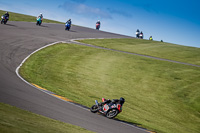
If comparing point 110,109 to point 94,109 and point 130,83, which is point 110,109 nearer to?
point 94,109

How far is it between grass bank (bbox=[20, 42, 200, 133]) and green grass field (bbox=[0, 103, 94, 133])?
5.20 m

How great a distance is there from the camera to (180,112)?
660 inches

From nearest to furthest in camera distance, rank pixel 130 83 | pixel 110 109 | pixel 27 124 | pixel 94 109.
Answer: pixel 27 124, pixel 110 109, pixel 94 109, pixel 130 83

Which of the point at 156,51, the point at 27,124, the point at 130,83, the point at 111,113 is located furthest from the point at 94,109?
the point at 156,51

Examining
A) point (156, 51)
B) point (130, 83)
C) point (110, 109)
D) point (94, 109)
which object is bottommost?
point (94, 109)

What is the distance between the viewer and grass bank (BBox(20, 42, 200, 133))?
14.8 metres

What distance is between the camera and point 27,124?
6719 mm

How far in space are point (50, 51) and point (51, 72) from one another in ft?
23.4

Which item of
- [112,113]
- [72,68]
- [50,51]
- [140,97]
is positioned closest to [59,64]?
[72,68]

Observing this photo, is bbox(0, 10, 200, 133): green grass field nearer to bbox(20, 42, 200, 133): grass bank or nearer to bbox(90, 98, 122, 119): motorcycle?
bbox(20, 42, 200, 133): grass bank

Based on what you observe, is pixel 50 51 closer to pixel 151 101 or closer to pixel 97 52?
pixel 97 52

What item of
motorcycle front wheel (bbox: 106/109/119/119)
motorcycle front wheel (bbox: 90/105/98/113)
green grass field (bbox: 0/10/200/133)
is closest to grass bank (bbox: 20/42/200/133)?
green grass field (bbox: 0/10/200/133)

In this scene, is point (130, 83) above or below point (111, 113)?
above

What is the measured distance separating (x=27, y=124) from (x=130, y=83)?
47.1 ft
